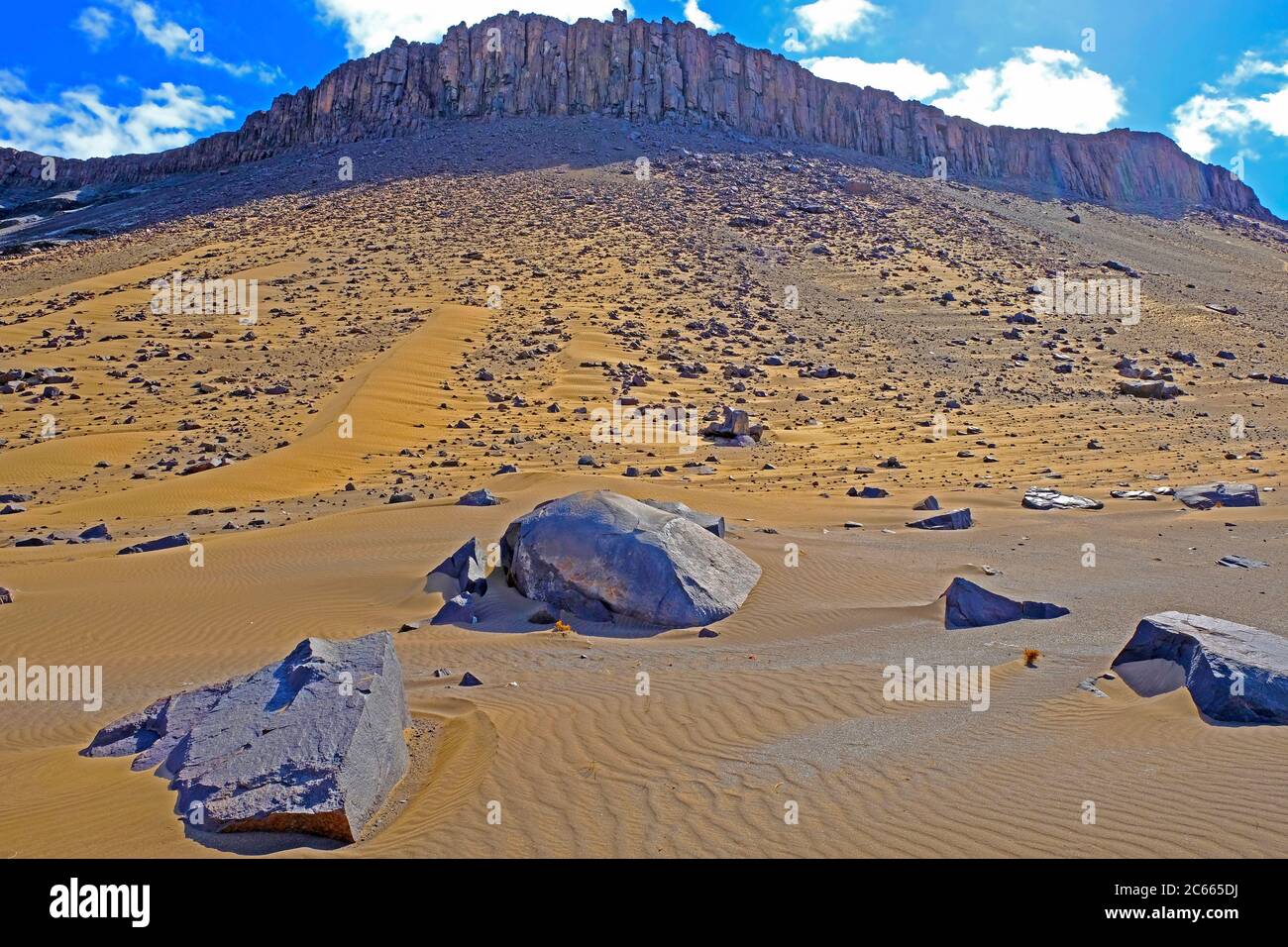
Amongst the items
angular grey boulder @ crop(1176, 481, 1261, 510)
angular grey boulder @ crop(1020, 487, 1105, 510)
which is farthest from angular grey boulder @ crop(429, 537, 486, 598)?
angular grey boulder @ crop(1176, 481, 1261, 510)

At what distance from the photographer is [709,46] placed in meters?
59.9

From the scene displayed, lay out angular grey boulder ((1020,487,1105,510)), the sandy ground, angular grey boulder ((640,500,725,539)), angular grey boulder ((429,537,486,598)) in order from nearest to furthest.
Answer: the sandy ground → angular grey boulder ((429,537,486,598)) → angular grey boulder ((640,500,725,539)) → angular grey boulder ((1020,487,1105,510))

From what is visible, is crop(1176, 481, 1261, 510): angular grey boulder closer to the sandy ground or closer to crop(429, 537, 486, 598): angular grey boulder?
the sandy ground

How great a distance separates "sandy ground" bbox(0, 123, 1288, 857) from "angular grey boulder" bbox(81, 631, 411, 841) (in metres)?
0.16

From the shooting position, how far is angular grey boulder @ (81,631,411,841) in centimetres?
404

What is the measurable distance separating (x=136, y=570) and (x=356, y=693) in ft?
23.1

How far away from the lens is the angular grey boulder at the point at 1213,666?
5129mm

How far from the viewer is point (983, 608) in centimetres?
778

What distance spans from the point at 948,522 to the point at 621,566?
235 inches

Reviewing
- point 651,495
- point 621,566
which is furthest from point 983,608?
point 651,495

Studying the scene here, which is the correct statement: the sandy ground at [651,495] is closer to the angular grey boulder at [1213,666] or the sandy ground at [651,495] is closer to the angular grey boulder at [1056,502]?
the angular grey boulder at [1213,666]

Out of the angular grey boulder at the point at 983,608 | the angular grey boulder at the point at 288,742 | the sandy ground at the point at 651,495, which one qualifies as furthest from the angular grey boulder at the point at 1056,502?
the angular grey boulder at the point at 288,742

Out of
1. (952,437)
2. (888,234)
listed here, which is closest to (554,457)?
(952,437)

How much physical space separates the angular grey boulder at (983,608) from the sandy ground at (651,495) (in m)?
0.33
